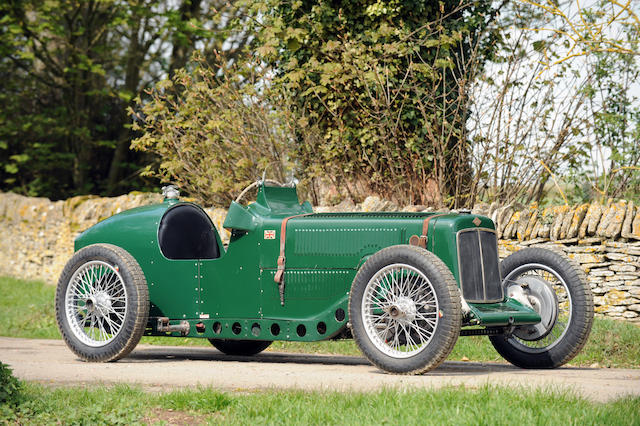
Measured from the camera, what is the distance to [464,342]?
9.48 meters

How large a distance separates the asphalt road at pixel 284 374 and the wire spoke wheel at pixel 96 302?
307 mm

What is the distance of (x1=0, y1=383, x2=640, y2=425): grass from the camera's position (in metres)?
4.57

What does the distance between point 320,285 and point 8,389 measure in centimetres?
292

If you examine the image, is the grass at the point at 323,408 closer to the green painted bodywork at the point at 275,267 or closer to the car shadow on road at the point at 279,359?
the green painted bodywork at the point at 275,267

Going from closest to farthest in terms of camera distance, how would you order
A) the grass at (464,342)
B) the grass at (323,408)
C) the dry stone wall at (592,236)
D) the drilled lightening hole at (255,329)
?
the grass at (323,408), the drilled lightening hole at (255,329), the grass at (464,342), the dry stone wall at (592,236)

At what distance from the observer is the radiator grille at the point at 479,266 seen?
6.93 m

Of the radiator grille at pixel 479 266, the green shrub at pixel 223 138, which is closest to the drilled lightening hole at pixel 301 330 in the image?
the radiator grille at pixel 479 266

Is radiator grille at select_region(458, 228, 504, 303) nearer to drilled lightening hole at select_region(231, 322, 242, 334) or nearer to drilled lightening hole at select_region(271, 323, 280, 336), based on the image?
drilled lightening hole at select_region(271, 323, 280, 336)

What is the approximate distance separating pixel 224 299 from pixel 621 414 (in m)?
4.08

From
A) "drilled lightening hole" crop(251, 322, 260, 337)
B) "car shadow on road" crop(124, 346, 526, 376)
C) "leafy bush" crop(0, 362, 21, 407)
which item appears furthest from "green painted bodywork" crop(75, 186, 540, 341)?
"leafy bush" crop(0, 362, 21, 407)

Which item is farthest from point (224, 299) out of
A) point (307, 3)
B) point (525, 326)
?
point (307, 3)

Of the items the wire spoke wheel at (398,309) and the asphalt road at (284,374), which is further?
the wire spoke wheel at (398,309)

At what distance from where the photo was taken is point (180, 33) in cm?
2119

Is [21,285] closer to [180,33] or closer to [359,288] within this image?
[180,33]
